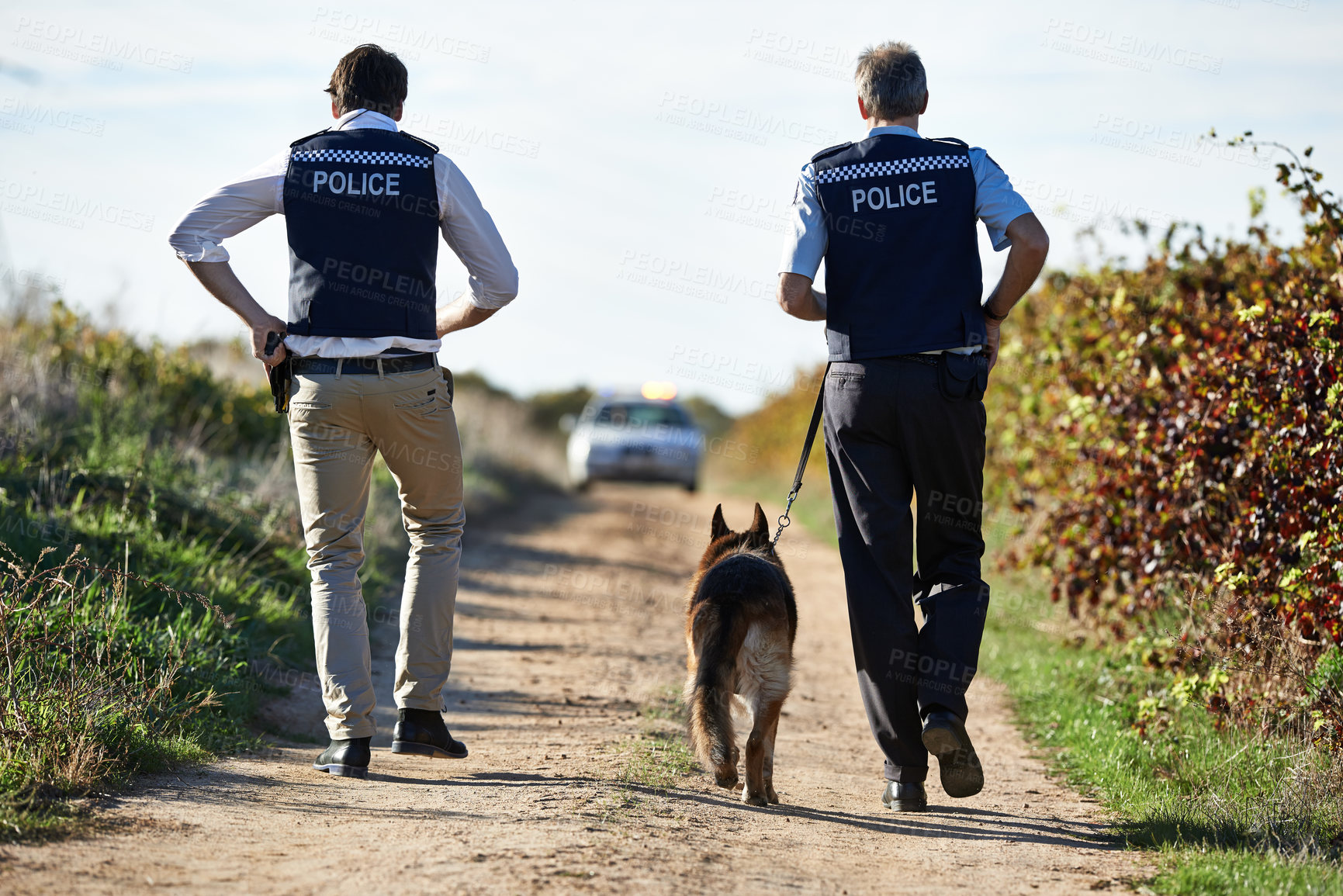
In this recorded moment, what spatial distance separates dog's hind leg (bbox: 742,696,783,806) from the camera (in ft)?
12.6

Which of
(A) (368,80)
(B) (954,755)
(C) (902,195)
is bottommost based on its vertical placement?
(B) (954,755)

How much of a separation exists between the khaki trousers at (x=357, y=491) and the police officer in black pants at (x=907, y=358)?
1.41 meters

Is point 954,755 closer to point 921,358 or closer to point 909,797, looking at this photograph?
point 909,797

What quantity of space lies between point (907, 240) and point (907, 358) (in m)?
0.41

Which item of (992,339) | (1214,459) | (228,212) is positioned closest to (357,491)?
(228,212)

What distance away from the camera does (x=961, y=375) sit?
3.76 metres

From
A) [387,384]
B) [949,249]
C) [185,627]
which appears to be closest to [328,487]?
[387,384]

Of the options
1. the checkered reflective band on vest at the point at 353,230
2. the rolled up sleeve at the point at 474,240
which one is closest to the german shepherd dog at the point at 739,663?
the rolled up sleeve at the point at 474,240

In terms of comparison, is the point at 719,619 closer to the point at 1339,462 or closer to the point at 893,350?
the point at 893,350

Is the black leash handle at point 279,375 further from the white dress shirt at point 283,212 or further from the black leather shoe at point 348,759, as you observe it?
the black leather shoe at point 348,759

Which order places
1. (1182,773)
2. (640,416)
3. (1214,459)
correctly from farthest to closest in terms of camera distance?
(640,416) → (1214,459) → (1182,773)

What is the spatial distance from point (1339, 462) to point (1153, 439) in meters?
1.61

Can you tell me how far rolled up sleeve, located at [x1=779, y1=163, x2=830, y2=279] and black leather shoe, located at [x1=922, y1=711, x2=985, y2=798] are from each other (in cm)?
160

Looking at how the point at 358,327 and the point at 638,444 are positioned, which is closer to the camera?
the point at 358,327
